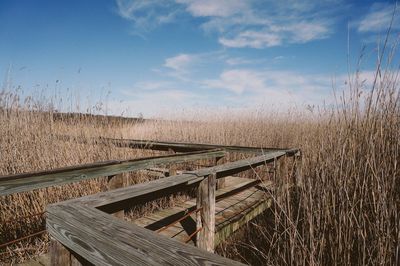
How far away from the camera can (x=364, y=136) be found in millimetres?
2080

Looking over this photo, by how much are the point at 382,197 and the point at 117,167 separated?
83.0 inches

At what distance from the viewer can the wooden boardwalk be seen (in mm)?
2663

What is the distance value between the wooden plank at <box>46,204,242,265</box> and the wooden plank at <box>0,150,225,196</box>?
674 millimetres

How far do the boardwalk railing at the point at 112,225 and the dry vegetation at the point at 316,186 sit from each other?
590mm

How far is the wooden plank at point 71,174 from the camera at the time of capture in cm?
176

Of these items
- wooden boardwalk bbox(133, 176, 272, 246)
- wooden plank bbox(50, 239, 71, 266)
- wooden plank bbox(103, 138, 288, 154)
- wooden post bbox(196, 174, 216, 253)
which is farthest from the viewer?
wooden plank bbox(103, 138, 288, 154)

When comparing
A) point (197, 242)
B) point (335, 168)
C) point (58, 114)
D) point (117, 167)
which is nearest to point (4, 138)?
point (58, 114)

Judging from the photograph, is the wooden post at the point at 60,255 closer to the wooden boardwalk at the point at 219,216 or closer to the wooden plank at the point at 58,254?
the wooden plank at the point at 58,254

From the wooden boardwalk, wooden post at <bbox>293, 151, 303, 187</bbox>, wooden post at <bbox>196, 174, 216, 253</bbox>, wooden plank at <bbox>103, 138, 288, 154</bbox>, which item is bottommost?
the wooden boardwalk

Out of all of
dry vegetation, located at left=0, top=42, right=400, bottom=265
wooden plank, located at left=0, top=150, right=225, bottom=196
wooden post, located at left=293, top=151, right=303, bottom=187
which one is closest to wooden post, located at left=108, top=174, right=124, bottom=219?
wooden plank, located at left=0, top=150, right=225, bottom=196

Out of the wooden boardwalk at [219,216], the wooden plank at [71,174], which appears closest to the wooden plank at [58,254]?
the wooden plank at [71,174]

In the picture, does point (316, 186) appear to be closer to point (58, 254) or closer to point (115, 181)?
point (58, 254)

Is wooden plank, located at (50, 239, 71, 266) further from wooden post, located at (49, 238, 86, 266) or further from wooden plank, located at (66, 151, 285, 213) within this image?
wooden plank, located at (66, 151, 285, 213)

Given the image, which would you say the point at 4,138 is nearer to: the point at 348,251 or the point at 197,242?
the point at 197,242
